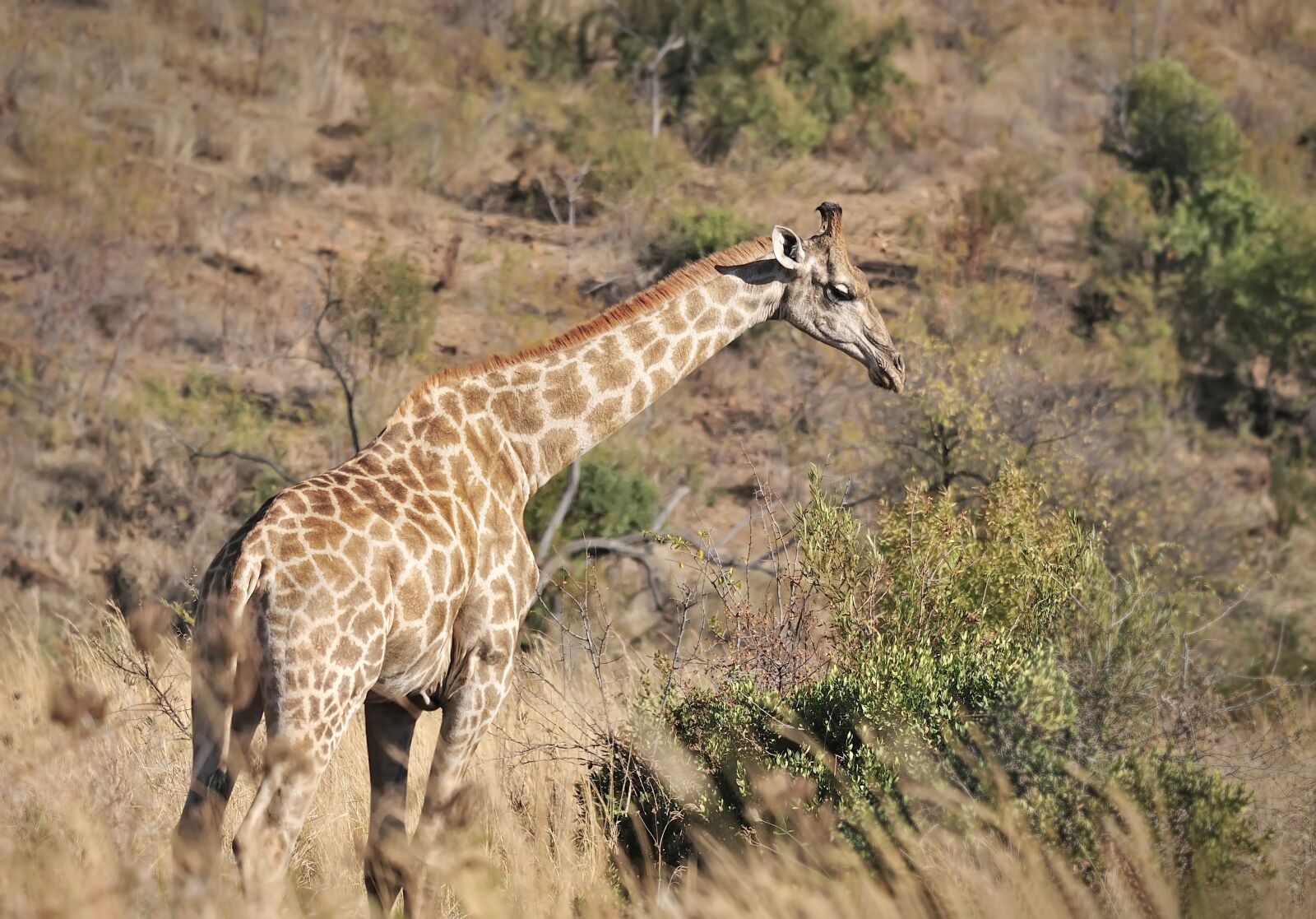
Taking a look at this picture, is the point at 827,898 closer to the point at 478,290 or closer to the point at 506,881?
the point at 506,881

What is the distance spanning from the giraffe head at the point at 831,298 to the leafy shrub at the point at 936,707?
0.78 metres

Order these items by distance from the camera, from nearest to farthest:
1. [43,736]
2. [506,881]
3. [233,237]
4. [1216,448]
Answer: [506,881]
[43,736]
[1216,448]
[233,237]

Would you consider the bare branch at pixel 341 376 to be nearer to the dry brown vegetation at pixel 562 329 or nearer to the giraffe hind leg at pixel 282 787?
the dry brown vegetation at pixel 562 329

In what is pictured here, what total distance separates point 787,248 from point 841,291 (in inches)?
11.9

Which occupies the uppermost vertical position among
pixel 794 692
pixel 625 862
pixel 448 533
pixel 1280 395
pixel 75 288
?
pixel 448 533

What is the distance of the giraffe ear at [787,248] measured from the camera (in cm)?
667

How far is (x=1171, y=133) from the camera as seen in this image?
20969mm

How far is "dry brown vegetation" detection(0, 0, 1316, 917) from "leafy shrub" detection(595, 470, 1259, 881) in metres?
0.19

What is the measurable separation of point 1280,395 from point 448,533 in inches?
588

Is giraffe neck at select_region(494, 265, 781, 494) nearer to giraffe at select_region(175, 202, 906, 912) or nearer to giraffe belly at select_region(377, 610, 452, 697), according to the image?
giraffe at select_region(175, 202, 906, 912)

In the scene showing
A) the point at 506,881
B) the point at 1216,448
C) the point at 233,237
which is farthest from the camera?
the point at 233,237

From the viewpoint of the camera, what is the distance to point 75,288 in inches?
688

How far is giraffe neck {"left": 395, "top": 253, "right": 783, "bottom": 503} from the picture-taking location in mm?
6145

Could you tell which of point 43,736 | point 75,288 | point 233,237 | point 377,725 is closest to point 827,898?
point 377,725
